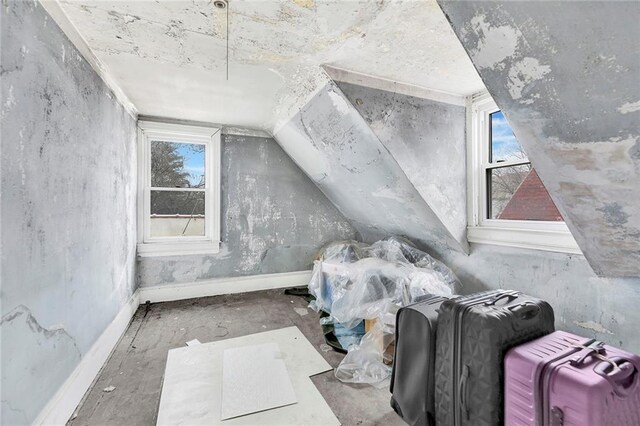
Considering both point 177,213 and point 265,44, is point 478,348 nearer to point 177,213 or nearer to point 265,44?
point 265,44

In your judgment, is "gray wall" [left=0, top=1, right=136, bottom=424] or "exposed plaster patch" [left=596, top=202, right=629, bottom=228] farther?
"exposed plaster patch" [left=596, top=202, right=629, bottom=228]

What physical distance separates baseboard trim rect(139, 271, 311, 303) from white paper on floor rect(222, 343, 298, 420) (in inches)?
52.4

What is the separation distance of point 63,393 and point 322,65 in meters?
2.40

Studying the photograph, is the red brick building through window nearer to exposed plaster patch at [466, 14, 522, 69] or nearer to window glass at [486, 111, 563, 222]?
window glass at [486, 111, 563, 222]

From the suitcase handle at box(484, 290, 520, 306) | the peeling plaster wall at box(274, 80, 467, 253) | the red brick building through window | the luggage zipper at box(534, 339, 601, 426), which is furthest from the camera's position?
the peeling plaster wall at box(274, 80, 467, 253)

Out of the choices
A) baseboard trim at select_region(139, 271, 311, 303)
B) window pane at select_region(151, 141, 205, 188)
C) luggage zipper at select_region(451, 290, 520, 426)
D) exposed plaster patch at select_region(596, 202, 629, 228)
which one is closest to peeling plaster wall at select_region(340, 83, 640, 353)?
exposed plaster patch at select_region(596, 202, 629, 228)

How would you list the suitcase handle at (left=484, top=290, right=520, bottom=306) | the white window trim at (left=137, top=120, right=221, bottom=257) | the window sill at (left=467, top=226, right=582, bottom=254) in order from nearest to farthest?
→ the suitcase handle at (left=484, top=290, right=520, bottom=306) < the window sill at (left=467, top=226, right=582, bottom=254) < the white window trim at (left=137, top=120, right=221, bottom=257)

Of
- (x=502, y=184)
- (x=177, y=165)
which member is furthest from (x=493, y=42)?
(x=177, y=165)

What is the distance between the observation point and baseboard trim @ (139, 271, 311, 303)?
3088 mm

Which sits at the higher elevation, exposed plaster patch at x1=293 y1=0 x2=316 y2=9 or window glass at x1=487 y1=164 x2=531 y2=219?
exposed plaster patch at x1=293 y1=0 x2=316 y2=9

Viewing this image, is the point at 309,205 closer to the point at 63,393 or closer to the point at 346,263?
the point at 346,263

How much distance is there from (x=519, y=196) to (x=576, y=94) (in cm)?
127

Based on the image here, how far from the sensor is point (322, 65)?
72.6 inches

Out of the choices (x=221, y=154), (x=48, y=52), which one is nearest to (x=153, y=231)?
(x=221, y=154)
